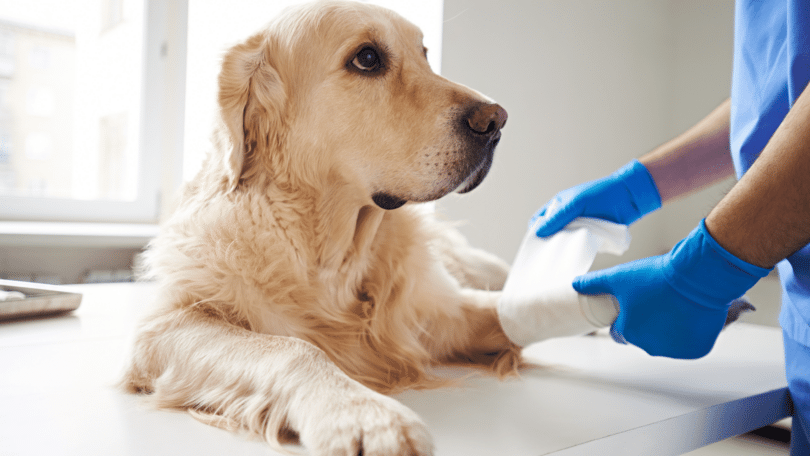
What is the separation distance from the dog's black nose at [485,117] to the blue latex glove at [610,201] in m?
0.23

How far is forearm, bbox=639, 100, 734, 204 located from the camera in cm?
113

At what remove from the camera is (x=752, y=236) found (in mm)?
697

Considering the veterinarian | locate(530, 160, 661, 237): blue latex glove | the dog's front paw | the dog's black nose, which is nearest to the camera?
the dog's front paw

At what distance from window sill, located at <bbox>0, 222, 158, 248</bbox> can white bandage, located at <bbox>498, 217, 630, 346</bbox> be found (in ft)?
6.75

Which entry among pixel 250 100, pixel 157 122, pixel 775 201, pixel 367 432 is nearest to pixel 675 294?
pixel 775 201

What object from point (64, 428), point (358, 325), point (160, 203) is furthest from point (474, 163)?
point (160, 203)

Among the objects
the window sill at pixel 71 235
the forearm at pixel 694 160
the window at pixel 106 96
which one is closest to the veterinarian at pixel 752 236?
the forearm at pixel 694 160

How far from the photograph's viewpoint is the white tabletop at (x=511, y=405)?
604 millimetres

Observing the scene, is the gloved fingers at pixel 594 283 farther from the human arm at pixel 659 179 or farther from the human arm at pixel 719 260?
the human arm at pixel 659 179

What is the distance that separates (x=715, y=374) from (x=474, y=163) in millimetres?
551

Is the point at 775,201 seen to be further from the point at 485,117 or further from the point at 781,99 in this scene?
the point at 485,117

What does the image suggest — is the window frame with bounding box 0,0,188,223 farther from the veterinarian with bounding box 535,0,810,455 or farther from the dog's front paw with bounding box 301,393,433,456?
the dog's front paw with bounding box 301,393,433,456

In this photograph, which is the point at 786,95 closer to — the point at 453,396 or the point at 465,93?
the point at 465,93

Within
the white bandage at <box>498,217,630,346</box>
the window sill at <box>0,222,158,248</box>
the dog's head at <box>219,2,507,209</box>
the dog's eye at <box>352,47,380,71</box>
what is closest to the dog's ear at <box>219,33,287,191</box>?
the dog's head at <box>219,2,507,209</box>
